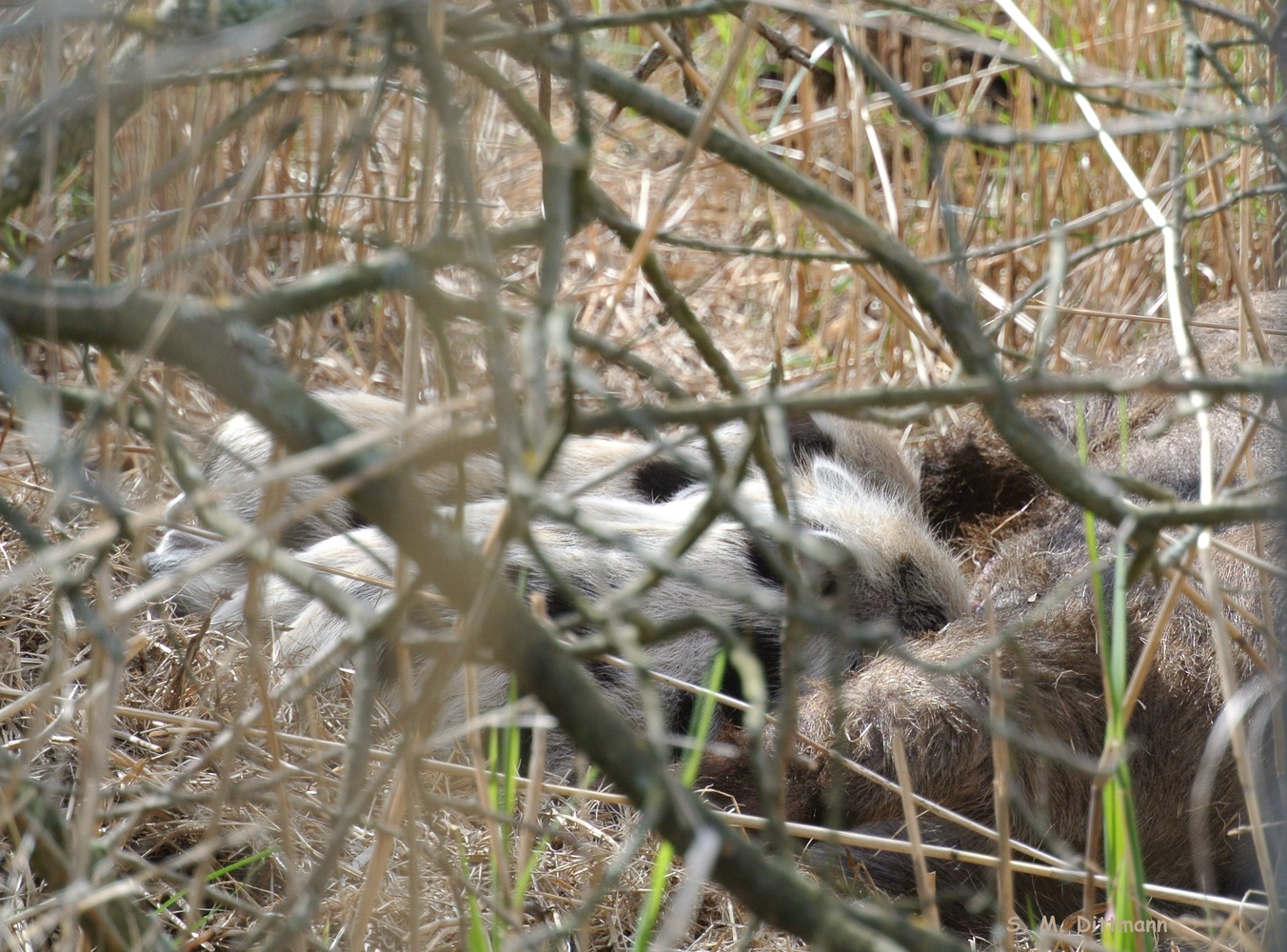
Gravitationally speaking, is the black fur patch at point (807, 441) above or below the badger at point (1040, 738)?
above

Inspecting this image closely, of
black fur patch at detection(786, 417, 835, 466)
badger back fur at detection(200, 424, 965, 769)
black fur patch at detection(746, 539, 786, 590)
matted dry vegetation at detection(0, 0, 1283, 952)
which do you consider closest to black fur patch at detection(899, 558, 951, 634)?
badger back fur at detection(200, 424, 965, 769)

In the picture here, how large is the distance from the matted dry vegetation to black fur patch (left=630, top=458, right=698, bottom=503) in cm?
37

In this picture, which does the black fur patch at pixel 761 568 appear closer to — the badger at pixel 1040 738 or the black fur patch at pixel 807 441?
the badger at pixel 1040 738

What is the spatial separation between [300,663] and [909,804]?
3.85 ft

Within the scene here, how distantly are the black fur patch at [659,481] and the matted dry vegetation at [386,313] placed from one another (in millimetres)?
371

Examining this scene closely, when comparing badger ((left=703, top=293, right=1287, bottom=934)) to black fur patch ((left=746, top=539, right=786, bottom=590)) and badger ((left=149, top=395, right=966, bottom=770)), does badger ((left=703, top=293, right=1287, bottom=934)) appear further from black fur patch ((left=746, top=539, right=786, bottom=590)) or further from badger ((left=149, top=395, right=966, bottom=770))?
black fur patch ((left=746, top=539, right=786, bottom=590))

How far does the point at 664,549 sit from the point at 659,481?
84cm

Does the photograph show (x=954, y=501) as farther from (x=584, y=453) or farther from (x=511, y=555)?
(x=511, y=555)

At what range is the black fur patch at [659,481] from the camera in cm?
297

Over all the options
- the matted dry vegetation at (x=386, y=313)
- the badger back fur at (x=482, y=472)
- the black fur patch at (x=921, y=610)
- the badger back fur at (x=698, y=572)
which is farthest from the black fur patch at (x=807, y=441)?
the black fur patch at (x=921, y=610)

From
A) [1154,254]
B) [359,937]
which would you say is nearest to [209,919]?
[359,937]

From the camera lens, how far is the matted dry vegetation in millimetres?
1081

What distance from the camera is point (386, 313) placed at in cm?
345

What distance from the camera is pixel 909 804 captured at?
1.61 metres
